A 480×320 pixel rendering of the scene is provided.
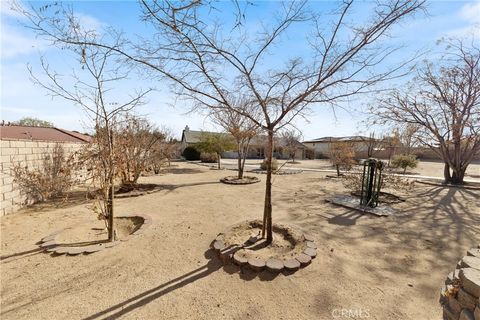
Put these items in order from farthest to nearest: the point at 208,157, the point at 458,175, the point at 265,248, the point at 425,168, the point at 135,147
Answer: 1. the point at 208,157
2. the point at 425,168
3. the point at 458,175
4. the point at 135,147
5. the point at 265,248

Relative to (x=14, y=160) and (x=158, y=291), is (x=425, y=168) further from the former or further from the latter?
(x=14, y=160)

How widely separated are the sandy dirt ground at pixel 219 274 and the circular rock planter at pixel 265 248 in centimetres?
12

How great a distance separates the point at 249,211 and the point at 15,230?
5.04m

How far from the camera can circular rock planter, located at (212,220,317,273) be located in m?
3.06

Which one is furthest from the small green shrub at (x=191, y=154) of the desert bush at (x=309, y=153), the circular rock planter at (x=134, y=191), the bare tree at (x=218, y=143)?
the desert bush at (x=309, y=153)

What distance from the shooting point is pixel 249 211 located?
5.73m

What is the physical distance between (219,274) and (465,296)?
2526mm

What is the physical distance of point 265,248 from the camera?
11.8ft

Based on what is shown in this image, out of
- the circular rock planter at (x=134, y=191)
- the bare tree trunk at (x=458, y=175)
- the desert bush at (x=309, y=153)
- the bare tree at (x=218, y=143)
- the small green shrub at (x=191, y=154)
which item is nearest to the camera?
the circular rock planter at (x=134, y=191)

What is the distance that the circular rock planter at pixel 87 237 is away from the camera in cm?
358

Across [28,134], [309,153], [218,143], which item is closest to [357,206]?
[28,134]

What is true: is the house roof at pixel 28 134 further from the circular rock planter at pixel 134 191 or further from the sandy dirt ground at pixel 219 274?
the circular rock planter at pixel 134 191

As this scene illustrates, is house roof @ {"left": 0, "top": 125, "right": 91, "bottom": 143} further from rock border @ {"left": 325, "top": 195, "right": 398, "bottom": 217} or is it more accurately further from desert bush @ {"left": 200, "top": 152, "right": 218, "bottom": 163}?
desert bush @ {"left": 200, "top": 152, "right": 218, "bottom": 163}

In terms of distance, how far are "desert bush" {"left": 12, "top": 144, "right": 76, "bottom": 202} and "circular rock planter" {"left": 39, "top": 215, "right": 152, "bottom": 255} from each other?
2.35m
